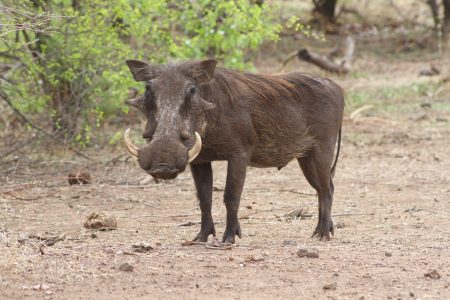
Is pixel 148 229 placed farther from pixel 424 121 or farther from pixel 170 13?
pixel 424 121

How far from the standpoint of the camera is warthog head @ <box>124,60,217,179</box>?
5066mm

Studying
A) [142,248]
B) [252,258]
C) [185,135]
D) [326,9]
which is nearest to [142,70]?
[185,135]

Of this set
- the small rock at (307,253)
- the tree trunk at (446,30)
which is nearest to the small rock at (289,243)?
the small rock at (307,253)

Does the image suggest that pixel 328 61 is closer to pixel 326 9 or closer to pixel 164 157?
pixel 326 9

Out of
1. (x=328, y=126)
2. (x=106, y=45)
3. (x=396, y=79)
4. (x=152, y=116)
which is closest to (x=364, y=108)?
(x=396, y=79)

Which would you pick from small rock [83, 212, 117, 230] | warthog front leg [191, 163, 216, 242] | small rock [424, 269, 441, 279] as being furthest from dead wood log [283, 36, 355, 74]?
small rock [424, 269, 441, 279]

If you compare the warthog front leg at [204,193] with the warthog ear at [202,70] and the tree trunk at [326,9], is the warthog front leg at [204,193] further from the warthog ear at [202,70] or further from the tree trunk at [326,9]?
the tree trunk at [326,9]

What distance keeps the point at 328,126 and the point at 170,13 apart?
3.94 metres

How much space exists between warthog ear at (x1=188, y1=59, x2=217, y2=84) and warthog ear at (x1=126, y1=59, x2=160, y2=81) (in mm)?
217

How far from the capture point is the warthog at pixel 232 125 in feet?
17.2

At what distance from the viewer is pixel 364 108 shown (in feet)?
41.3

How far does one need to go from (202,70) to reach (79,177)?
10.8ft

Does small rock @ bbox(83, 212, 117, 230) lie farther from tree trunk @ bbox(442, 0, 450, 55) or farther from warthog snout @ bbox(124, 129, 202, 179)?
tree trunk @ bbox(442, 0, 450, 55)

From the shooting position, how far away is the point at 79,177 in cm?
856
